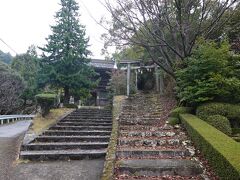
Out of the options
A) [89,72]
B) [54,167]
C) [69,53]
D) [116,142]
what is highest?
[69,53]

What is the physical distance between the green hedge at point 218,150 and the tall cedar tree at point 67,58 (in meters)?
11.9

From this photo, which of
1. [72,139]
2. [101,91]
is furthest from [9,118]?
[72,139]

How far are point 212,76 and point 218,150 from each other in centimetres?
476

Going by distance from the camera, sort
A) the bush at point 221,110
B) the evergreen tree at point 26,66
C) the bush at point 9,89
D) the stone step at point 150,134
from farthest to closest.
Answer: the evergreen tree at point 26,66 < the bush at point 9,89 < the stone step at point 150,134 < the bush at point 221,110

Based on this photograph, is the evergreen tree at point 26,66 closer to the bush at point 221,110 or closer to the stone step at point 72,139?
the stone step at point 72,139

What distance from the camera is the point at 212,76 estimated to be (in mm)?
9469

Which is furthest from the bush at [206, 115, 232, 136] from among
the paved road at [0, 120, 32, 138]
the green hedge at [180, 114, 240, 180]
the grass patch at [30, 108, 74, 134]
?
the paved road at [0, 120, 32, 138]

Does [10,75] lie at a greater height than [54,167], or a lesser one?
greater

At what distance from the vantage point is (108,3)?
470 inches

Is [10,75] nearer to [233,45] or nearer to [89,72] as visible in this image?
[89,72]

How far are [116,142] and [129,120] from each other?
3.05m

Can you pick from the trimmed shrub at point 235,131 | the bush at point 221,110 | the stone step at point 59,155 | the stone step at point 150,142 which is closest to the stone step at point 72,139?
the stone step at point 59,155

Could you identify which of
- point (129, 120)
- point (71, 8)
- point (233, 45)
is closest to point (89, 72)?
point (71, 8)

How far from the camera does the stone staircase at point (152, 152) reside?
6.04m
